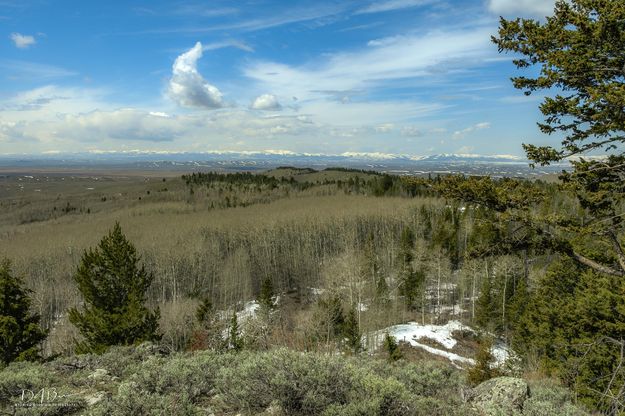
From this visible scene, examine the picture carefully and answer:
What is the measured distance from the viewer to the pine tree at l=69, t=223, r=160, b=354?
22328 mm

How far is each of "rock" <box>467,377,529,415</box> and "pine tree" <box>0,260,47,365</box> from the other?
20.4 m

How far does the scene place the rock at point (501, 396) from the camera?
728 centimetres

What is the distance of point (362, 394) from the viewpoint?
252 inches

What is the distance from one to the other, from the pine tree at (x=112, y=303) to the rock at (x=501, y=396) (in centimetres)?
1951

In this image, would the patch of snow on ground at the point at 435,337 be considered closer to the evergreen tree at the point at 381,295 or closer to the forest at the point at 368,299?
the forest at the point at 368,299

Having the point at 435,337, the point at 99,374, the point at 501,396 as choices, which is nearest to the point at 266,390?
the point at 501,396

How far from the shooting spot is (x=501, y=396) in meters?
7.65

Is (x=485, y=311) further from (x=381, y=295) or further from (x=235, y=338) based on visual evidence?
(x=235, y=338)

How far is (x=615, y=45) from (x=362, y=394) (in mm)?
9779

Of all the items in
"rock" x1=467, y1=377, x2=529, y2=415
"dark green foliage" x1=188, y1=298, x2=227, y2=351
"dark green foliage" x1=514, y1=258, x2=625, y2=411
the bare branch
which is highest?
the bare branch

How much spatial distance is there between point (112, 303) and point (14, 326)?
196 inches

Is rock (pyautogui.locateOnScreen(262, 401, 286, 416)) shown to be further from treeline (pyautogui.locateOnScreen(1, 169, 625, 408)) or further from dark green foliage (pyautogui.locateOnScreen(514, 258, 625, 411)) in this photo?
dark green foliage (pyautogui.locateOnScreen(514, 258, 625, 411))

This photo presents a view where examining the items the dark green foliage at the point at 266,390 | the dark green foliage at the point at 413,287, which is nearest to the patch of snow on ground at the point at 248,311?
the dark green foliage at the point at 413,287

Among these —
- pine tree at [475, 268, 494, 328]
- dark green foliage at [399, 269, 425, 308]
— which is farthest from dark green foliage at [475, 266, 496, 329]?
dark green foliage at [399, 269, 425, 308]
